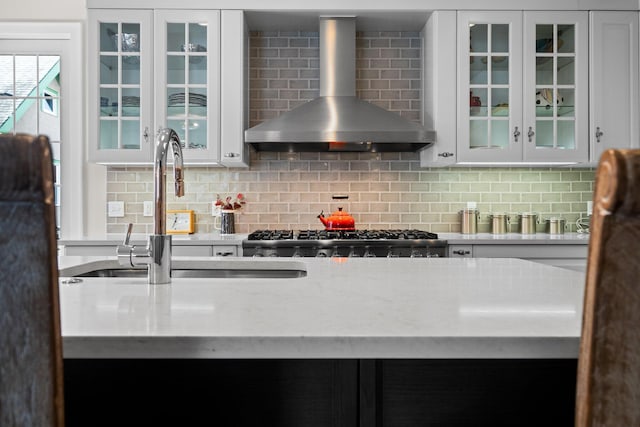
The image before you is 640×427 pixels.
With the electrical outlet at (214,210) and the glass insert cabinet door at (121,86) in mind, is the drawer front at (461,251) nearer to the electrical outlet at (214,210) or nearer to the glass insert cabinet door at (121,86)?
the electrical outlet at (214,210)

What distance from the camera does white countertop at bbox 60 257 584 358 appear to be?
728mm

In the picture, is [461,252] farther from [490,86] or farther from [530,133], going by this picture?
[490,86]

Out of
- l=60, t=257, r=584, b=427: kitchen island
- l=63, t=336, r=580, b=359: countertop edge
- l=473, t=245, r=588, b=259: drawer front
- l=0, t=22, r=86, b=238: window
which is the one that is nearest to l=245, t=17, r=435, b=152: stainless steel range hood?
l=473, t=245, r=588, b=259: drawer front

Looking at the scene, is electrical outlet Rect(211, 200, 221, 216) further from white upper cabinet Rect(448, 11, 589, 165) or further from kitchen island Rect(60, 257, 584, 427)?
kitchen island Rect(60, 257, 584, 427)

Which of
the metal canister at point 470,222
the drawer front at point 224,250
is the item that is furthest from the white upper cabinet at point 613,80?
the drawer front at point 224,250

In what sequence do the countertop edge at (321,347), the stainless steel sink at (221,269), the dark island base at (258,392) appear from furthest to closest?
the stainless steel sink at (221,269) → the dark island base at (258,392) → the countertop edge at (321,347)

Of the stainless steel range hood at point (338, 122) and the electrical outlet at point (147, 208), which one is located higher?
the stainless steel range hood at point (338, 122)

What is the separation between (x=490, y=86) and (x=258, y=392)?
299 centimetres

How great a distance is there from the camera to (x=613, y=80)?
3.38 m

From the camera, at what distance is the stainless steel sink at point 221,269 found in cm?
180

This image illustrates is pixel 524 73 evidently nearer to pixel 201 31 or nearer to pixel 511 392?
pixel 201 31

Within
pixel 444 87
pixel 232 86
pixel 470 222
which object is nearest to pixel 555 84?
pixel 444 87

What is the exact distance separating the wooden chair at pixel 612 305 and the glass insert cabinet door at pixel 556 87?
3.05 m

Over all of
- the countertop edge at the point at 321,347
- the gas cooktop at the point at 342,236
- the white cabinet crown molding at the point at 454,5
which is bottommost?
the countertop edge at the point at 321,347
